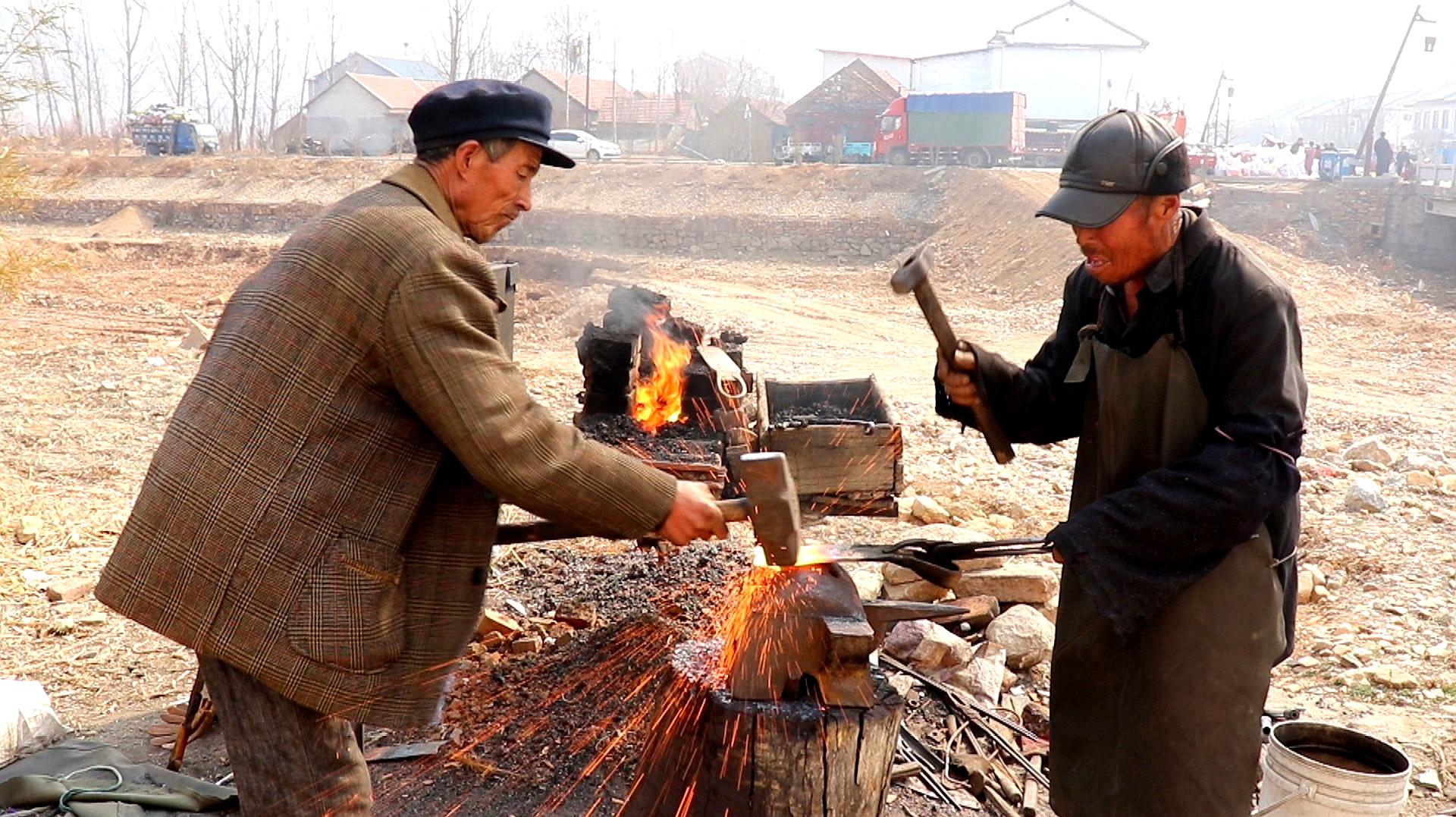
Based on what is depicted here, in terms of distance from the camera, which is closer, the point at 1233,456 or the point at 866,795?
the point at 1233,456

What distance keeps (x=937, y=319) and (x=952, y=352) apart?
200 mm

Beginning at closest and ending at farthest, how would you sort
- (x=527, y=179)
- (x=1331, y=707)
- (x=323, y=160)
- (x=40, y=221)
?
(x=527, y=179)
(x=1331, y=707)
(x=40, y=221)
(x=323, y=160)

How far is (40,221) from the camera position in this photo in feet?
96.6

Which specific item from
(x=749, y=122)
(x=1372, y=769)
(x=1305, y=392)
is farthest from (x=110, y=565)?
(x=749, y=122)

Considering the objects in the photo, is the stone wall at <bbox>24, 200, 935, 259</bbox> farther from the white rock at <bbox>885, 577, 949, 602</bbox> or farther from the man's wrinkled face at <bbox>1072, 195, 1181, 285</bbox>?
the man's wrinkled face at <bbox>1072, 195, 1181, 285</bbox>

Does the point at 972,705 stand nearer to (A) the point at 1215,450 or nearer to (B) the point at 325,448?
(A) the point at 1215,450

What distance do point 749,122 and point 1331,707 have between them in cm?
3960

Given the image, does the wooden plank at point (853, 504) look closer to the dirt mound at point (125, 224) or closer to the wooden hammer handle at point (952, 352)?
the wooden hammer handle at point (952, 352)

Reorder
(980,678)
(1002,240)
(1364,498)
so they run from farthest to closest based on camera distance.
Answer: (1002,240)
(1364,498)
(980,678)

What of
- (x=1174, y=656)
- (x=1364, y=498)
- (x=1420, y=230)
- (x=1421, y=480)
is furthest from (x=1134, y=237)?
(x=1420, y=230)

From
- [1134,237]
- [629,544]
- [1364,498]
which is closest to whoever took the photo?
[1134,237]

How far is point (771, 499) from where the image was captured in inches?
104

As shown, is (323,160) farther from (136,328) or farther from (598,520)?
(598,520)

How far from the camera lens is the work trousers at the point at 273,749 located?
252 cm
